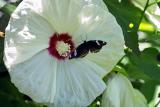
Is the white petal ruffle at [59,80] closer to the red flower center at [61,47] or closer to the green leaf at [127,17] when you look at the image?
the red flower center at [61,47]

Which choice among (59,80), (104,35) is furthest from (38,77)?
(104,35)

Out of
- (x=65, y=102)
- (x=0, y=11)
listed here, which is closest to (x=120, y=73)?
(x=65, y=102)

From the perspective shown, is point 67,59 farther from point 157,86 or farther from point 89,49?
point 157,86

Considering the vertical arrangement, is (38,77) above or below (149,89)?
above

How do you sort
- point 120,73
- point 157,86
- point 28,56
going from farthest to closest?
point 157,86
point 120,73
point 28,56

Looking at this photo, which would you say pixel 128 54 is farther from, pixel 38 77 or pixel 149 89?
pixel 38 77

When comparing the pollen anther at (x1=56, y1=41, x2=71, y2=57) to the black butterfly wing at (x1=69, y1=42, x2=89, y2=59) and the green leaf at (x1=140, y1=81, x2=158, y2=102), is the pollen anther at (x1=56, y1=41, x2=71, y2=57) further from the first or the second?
the green leaf at (x1=140, y1=81, x2=158, y2=102)

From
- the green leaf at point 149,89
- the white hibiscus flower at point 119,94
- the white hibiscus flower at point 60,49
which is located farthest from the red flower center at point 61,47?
the green leaf at point 149,89

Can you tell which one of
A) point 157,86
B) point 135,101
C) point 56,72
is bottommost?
point 157,86
